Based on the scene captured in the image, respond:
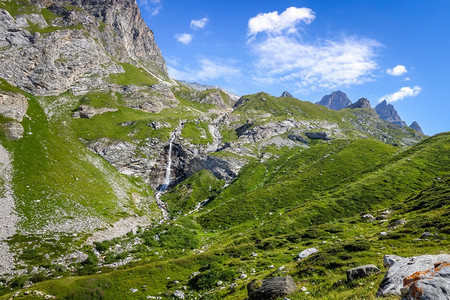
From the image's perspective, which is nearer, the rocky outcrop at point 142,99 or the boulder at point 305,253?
the boulder at point 305,253

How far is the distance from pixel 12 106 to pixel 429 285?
122905 mm

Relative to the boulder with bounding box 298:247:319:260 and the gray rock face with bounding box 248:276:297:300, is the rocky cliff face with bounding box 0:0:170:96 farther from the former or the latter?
the gray rock face with bounding box 248:276:297:300

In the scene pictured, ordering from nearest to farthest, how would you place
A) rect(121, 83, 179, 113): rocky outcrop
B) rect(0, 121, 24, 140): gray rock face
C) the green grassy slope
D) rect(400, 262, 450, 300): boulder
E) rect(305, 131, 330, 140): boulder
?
rect(400, 262, 450, 300): boulder < the green grassy slope < rect(0, 121, 24, 140): gray rock face < rect(305, 131, 330, 140): boulder < rect(121, 83, 179, 113): rocky outcrop

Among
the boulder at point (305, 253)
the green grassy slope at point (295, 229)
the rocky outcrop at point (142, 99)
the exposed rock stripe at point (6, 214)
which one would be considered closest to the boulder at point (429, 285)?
the green grassy slope at point (295, 229)

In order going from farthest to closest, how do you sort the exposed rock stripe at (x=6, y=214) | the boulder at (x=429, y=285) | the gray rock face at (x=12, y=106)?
1. the gray rock face at (x=12, y=106)
2. the exposed rock stripe at (x=6, y=214)
3. the boulder at (x=429, y=285)

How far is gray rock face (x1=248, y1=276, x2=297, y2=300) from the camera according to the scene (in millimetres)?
17094

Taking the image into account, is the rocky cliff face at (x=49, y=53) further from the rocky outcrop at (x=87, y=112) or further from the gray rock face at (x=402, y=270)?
the gray rock face at (x=402, y=270)

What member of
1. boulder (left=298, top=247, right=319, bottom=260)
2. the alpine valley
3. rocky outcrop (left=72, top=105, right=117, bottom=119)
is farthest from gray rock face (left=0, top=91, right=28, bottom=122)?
boulder (left=298, top=247, right=319, bottom=260)

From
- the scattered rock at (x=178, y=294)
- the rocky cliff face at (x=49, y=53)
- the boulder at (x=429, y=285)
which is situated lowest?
the scattered rock at (x=178, y=294)

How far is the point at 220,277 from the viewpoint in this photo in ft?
107

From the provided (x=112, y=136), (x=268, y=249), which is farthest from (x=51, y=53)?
(x=268, y=249)

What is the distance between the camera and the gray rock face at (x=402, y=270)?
11232mm

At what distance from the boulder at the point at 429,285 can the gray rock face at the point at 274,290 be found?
926 centimetres

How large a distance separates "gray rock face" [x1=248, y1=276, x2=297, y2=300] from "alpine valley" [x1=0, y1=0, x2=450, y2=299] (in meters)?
0.14
